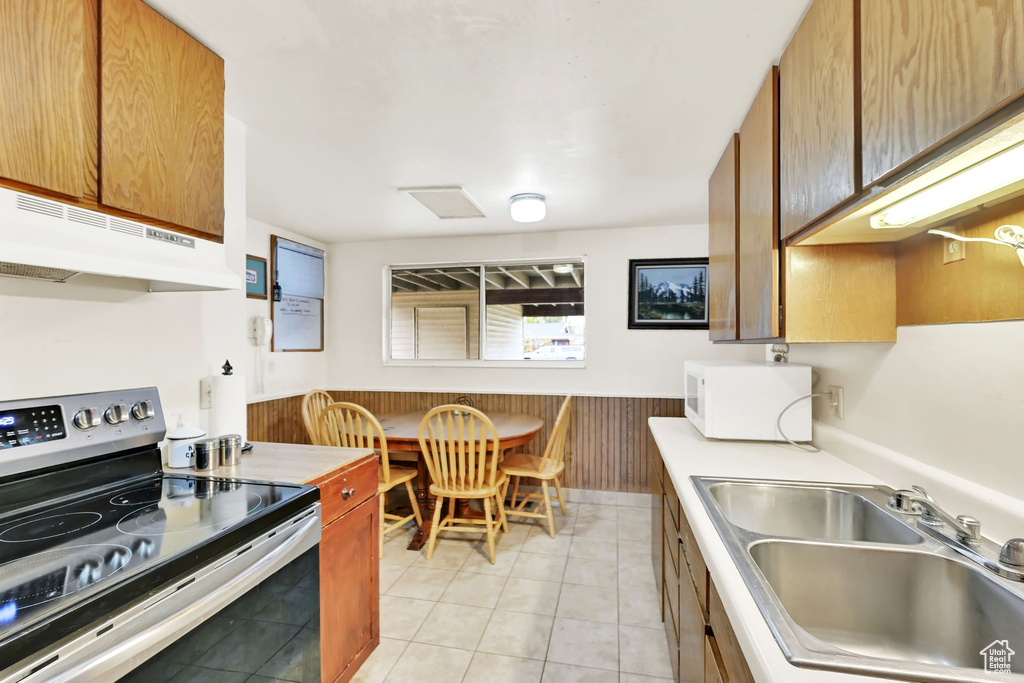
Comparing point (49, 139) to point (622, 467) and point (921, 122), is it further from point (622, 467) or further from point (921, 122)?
point (622, 467)

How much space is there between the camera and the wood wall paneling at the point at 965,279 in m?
1.01

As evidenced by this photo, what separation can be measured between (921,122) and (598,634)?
2184mm

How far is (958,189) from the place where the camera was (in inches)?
35.0

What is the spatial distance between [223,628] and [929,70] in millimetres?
1734

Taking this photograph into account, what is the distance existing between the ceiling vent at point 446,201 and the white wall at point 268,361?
135 centimetres

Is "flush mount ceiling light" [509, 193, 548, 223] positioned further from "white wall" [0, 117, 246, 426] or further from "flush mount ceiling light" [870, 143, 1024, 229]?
"flush mount ceiling light" [870, 143, 1024, 229]

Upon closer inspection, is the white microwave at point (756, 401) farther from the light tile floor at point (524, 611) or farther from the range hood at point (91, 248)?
the range hood at point (91, 248)

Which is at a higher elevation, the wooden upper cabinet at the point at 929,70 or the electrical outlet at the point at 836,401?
the wooden upper cabinet at the point at 929,70

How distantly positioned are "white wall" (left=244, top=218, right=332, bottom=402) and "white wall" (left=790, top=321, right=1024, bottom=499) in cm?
350

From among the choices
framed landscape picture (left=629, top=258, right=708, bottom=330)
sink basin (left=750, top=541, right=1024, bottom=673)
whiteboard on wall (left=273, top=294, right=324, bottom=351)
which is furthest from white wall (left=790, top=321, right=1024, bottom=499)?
whiteboard on wall (left=273, top=294, right=324, bottom=351)

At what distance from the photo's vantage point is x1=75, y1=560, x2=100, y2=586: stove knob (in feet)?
2.81

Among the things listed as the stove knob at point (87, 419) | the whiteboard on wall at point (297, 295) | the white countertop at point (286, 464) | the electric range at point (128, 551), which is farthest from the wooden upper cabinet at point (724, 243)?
the whiteboard on wall at point (297, 295)

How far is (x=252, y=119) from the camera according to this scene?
6.18 ft

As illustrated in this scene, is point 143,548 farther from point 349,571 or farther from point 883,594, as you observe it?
point 883,594
